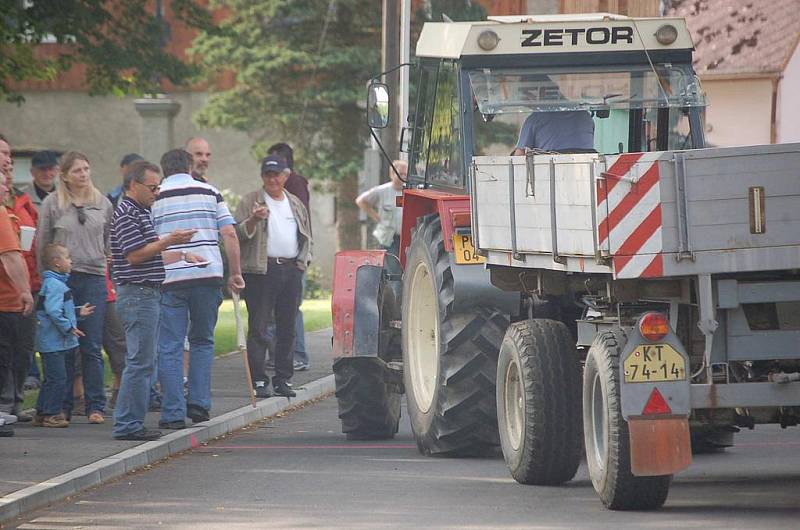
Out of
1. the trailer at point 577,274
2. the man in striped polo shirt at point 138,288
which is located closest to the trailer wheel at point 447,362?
the trailer at point 577,274

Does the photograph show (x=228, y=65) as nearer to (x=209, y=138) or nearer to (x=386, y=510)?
(x=209, y=138)

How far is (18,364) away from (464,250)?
389cm

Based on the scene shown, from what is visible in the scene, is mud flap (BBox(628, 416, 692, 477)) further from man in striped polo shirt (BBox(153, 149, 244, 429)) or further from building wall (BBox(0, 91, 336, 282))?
building wall (BBox(0, 91, 336, 282))

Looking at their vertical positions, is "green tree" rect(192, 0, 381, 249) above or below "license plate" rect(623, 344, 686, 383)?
above

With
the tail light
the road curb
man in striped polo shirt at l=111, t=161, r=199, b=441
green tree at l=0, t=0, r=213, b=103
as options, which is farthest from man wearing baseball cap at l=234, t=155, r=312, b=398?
the tail light

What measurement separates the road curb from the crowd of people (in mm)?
204

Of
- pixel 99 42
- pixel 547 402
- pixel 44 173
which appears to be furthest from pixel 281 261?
pixel 99 42

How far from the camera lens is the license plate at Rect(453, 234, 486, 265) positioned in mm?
11055

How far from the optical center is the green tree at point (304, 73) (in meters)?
39.3

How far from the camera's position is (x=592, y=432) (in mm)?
9430

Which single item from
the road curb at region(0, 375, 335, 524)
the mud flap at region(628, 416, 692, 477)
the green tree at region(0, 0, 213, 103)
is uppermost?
the green tree at region(0, 0, 213, 103)

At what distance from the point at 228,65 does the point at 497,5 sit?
23.2 feet

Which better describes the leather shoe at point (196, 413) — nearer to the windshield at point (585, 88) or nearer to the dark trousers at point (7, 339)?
the dark trousers at point (7, 339)

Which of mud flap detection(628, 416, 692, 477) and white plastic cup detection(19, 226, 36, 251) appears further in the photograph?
white plastic cup detection(19, 226, 36, 251)
